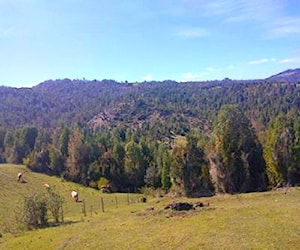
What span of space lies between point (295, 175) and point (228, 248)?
38811 mm

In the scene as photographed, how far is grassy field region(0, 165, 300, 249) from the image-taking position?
3316 centimetres

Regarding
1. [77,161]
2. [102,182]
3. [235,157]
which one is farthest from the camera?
[77,161]

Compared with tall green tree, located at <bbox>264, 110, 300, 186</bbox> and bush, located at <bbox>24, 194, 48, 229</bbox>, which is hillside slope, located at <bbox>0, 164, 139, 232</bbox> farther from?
tall green tree, located at <bbox>264, 110, 300, 186</bbox>

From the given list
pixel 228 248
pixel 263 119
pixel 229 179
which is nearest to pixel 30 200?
pixel 228 248

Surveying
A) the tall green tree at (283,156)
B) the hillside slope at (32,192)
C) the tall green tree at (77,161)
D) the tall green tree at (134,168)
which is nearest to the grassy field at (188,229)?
the hillside slope at (32,192)

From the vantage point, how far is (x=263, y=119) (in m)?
181

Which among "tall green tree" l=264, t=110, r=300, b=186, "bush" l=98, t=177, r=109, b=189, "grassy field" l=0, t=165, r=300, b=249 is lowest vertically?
"bush" l=98, t=177, r=109, b=189

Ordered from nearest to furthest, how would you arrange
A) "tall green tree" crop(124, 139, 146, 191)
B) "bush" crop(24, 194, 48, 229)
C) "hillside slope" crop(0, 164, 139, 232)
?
"bush" crop(24, 194, 48, 229), "hillside slope" crop(0, 164, 139, 232), "tall green tree" crop(124, 139, 146, 191)

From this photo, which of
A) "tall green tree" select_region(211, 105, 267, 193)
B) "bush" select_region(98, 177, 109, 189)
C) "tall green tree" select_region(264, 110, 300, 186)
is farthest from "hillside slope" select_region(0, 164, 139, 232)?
"tall green tree" select_region(264, 110, 300, 186)

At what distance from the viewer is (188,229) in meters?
38.1

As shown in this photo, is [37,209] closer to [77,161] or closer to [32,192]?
[32,192]

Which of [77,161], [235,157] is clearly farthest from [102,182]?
[235,157]

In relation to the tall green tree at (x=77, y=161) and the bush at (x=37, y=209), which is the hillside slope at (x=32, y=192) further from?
the tall green tree at (x=77, y=161)

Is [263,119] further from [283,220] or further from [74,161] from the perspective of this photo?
[283,220]
